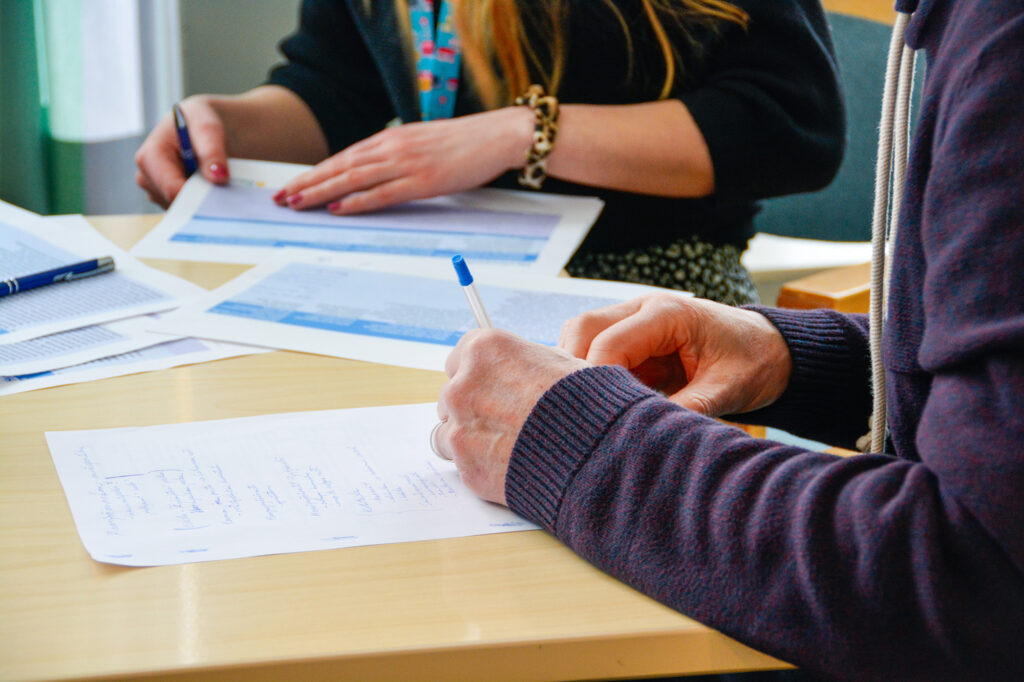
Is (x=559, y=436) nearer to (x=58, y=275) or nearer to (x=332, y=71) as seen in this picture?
(x=58, y=275)

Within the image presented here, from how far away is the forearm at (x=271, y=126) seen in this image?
120 cm

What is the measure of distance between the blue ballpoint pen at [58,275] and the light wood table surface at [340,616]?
378 mm

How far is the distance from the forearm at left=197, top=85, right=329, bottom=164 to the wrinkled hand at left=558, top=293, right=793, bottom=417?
74cm

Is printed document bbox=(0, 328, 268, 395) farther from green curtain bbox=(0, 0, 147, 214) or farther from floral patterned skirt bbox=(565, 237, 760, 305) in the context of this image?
green curtain bbox=(0, 0, 147, 214)

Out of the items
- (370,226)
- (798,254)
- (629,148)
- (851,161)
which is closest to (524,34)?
(629,148)

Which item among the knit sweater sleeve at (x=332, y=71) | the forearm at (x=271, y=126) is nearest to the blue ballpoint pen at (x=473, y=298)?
the forearm at (x=271, y=126)

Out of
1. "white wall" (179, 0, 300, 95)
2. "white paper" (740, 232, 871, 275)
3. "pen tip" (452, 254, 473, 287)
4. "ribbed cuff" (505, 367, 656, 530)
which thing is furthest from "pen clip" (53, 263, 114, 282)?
"white wall" (179, 0, 300, 95)

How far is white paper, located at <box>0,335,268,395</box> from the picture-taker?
65 centimetres

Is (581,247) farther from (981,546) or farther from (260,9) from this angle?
(260,9)

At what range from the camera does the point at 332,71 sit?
1.35 meters

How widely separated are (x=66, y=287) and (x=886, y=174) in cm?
69

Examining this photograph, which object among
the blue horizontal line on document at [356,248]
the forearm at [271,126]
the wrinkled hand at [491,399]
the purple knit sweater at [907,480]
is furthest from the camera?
the forearm at [271,126]

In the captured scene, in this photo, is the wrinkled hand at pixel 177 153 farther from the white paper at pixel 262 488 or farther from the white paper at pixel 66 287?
the white paper at pixel 262 488

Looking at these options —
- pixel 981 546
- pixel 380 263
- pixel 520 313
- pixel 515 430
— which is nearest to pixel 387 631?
pixel 515 430
